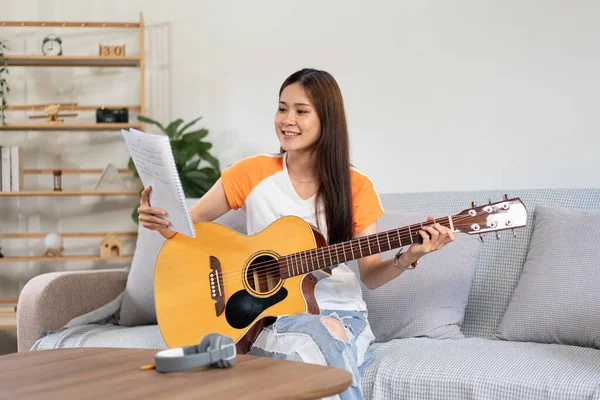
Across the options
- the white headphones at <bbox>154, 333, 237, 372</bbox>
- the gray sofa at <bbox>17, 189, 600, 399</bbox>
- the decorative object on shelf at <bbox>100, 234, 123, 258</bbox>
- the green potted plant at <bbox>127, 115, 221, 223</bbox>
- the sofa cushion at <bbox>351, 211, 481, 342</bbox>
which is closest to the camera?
the white headphones at <bbox>154, 333, 237, 372</bbox>

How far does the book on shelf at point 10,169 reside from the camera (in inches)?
148

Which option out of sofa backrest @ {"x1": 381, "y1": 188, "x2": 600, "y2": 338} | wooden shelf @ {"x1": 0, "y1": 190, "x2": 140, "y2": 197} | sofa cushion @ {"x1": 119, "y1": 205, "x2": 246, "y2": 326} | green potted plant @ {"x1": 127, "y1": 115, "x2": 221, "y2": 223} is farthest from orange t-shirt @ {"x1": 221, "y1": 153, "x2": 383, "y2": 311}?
wooden shelf @ {"x1": 0, "y1": 190, "x2": 140, "y2": 197}

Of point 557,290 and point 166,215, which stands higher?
point 166,215

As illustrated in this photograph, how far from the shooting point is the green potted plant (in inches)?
141

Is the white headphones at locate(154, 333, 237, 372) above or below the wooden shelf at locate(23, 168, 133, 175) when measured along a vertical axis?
below

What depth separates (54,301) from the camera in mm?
2322

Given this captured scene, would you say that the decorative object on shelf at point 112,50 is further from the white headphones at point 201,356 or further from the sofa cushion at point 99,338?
the white headphones at point 201,356

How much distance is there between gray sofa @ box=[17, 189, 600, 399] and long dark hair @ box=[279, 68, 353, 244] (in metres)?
0.40

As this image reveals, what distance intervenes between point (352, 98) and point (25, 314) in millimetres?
1813

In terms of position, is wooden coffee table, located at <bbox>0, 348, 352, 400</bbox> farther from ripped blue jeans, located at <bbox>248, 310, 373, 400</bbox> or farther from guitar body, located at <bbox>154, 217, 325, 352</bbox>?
guitar body, located at <bbox>154, 217, 325, 352</bbox>

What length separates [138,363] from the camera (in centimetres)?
131

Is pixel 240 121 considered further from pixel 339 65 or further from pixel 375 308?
pixel 375 308

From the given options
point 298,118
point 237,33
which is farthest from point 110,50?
point 298,118

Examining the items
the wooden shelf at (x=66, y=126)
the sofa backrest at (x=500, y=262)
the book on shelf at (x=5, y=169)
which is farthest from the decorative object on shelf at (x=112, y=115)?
the sofa backrest at (x=500, y=262)
